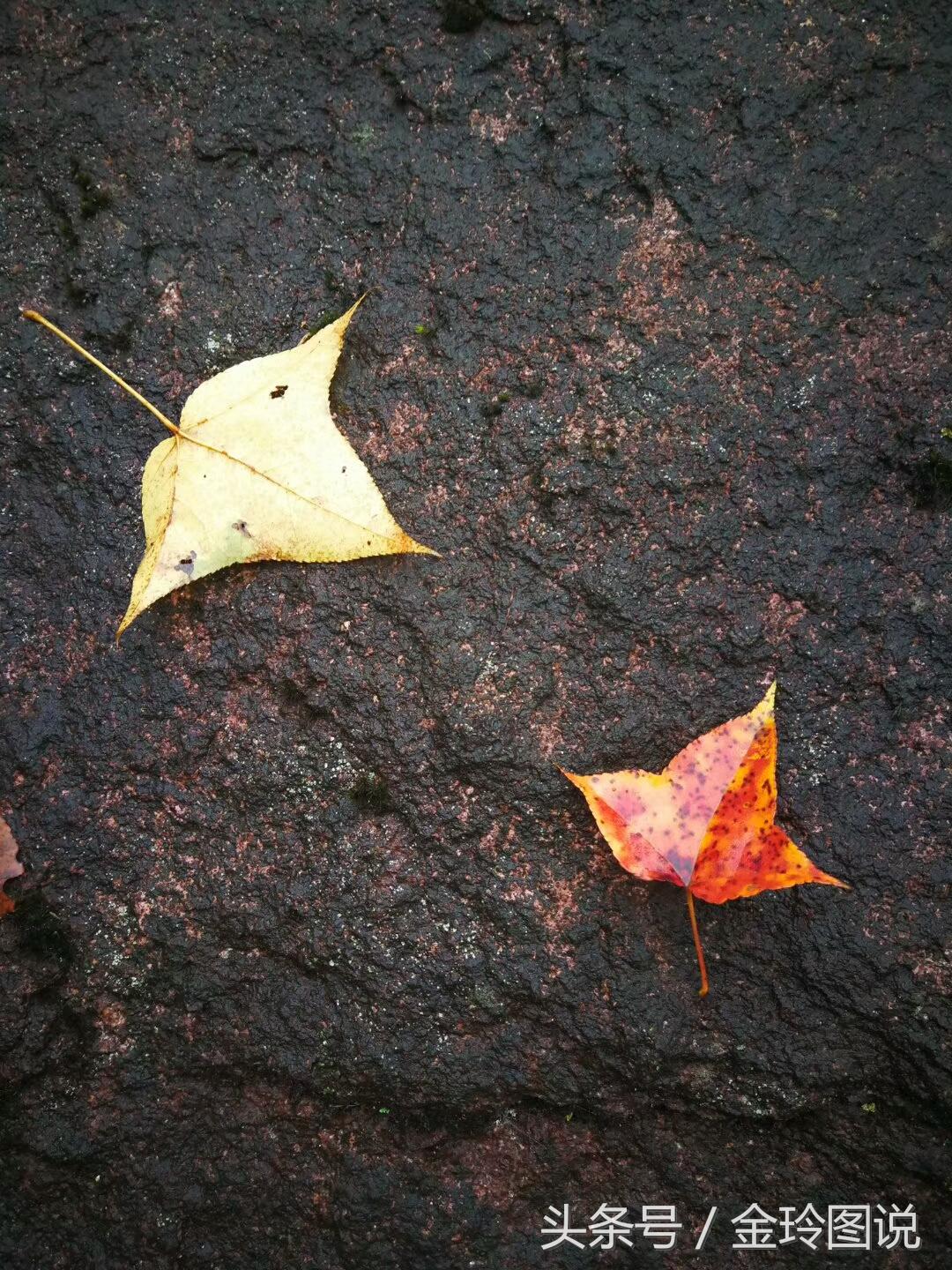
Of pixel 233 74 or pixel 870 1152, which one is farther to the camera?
pixel 233 74

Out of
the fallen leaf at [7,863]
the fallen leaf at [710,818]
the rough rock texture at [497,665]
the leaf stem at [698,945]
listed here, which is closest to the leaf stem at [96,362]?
the rough rock texture at [497,665]

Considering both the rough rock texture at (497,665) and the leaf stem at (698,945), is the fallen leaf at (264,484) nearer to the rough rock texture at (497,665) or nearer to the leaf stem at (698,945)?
the rough rock texture at (497,665)

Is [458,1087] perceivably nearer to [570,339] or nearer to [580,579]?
[580,579]

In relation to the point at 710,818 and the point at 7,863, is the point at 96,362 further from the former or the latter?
the point at 710,818

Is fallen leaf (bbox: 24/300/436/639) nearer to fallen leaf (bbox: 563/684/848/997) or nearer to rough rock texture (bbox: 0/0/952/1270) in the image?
rough rock texture (bbox: 0/0/952/1270)

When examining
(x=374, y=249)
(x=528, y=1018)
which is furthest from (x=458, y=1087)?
(x=374, y=249)

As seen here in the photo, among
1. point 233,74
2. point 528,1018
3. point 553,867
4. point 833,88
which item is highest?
point 833,88
